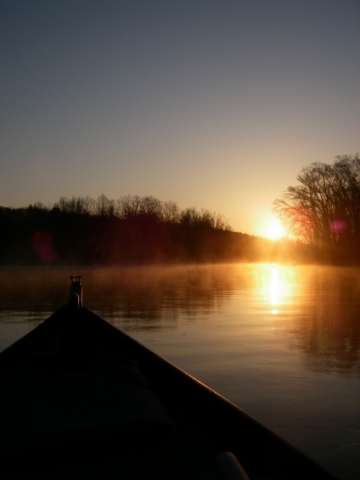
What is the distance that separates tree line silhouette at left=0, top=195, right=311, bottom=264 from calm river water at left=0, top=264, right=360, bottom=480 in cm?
6110

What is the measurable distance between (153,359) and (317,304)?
461 inches

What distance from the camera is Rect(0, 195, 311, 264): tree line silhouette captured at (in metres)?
82.6

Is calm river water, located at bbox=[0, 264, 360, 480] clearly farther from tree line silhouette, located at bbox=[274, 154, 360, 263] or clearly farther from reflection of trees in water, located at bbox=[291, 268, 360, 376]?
tree line silhouette, located at bbox=[274, 154, 360, 263]

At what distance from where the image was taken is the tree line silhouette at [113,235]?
8256cm

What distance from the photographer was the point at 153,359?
5.06 meters

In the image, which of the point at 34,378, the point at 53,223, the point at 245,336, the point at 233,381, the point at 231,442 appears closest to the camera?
the point at 231,442

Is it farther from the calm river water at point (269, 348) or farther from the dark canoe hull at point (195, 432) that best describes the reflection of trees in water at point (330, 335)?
the dark canoe hull at point (195, 432)

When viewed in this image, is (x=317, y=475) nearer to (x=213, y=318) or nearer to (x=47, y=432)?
(x=47, y=432)

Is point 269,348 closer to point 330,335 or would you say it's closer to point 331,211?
point 330,335

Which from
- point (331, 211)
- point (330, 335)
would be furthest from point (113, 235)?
point (330, 335)

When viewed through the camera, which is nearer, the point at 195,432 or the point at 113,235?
the point at 195,432

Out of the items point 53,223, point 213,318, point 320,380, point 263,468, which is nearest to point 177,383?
point 263,468

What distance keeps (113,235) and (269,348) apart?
78339 millimetres

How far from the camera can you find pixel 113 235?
282 ft
